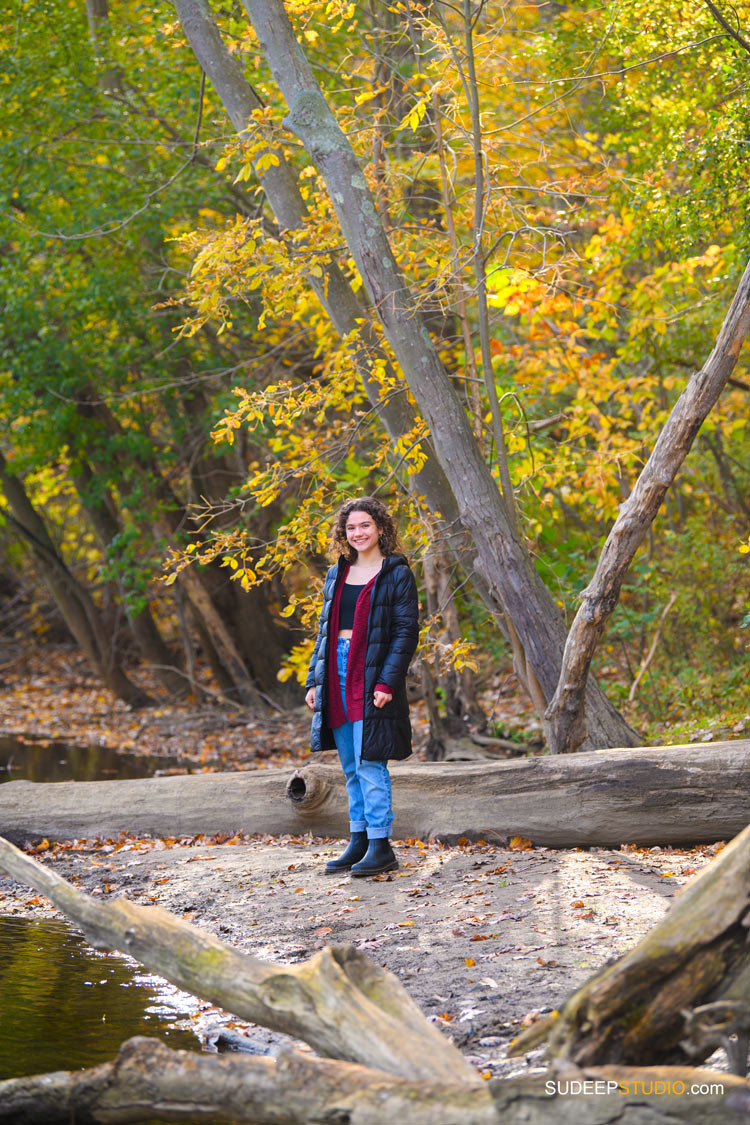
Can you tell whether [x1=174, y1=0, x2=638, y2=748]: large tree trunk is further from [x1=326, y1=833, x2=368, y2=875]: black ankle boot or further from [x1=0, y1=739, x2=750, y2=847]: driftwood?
[x1=326, y1=833, x2=368, y2=875]: black ankle boot

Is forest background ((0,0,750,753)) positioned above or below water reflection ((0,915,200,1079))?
above

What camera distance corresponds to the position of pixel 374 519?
19.8ft

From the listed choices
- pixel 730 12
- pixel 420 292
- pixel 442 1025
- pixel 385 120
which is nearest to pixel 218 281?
pixel 420 292

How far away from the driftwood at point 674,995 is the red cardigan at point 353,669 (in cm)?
300

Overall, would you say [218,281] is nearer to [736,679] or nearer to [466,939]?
[466,939]

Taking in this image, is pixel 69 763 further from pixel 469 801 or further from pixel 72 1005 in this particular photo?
pixel 72 1005

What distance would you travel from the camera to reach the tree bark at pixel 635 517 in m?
6.25

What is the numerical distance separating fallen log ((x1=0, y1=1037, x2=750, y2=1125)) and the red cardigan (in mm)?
2913

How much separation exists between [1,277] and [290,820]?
7.92 meters

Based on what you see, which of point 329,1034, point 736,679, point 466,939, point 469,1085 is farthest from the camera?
point 736,679

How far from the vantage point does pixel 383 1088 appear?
2729mm

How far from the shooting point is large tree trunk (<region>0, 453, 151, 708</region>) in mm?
15938

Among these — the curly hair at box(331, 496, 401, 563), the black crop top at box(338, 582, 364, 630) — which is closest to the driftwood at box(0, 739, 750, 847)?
the black crop top at box(338, 582, 364, 630)

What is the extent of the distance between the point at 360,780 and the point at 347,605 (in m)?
1.03
